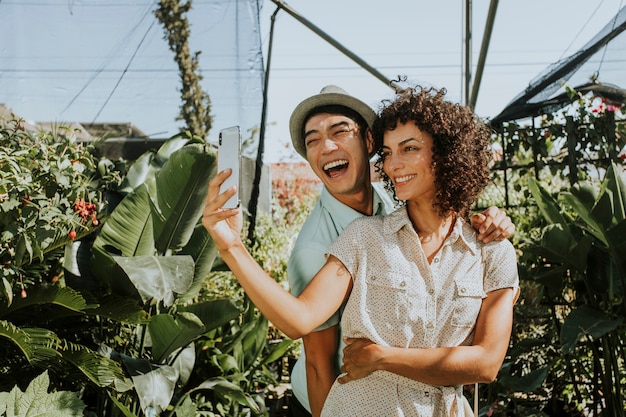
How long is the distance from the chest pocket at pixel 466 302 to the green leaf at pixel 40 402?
1958 mm

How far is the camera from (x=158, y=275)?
3.36 metres

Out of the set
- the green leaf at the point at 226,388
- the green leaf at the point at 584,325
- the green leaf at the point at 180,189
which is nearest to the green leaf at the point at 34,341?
the green leaf at the point at 180,189

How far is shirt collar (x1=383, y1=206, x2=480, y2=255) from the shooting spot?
5.90 feet

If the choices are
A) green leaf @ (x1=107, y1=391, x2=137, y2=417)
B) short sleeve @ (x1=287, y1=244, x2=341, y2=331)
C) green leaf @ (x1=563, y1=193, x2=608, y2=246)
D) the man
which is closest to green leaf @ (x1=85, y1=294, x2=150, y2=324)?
green leaf @ (x1=107, y1=391, x2=137, y2=417)

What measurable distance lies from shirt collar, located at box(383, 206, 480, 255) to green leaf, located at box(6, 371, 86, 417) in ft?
6.04

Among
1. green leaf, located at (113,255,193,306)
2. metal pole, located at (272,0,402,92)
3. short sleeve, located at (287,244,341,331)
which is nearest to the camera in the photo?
short sleeve, located at (287,244,341,331)

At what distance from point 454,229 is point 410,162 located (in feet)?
0.71

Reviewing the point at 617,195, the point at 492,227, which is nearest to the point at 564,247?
the point at 617,195

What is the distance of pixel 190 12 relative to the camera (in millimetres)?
5457

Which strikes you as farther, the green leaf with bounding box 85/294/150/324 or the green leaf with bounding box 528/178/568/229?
the green leaf with bounding box 528/178/568/229

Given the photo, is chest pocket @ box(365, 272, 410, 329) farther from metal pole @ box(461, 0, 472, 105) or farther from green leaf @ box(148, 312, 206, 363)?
metal pole @ box(461, 0, 472, 105)

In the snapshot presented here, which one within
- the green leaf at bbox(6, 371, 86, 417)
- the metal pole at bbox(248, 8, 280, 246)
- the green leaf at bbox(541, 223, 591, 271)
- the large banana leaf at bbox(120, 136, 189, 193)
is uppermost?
the metal pole at bbox(248, 8, 280, 246)

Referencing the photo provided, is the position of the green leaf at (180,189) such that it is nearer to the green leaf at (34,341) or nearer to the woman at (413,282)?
the green leaf at (34,341)

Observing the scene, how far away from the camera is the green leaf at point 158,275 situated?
3281 millimetres
